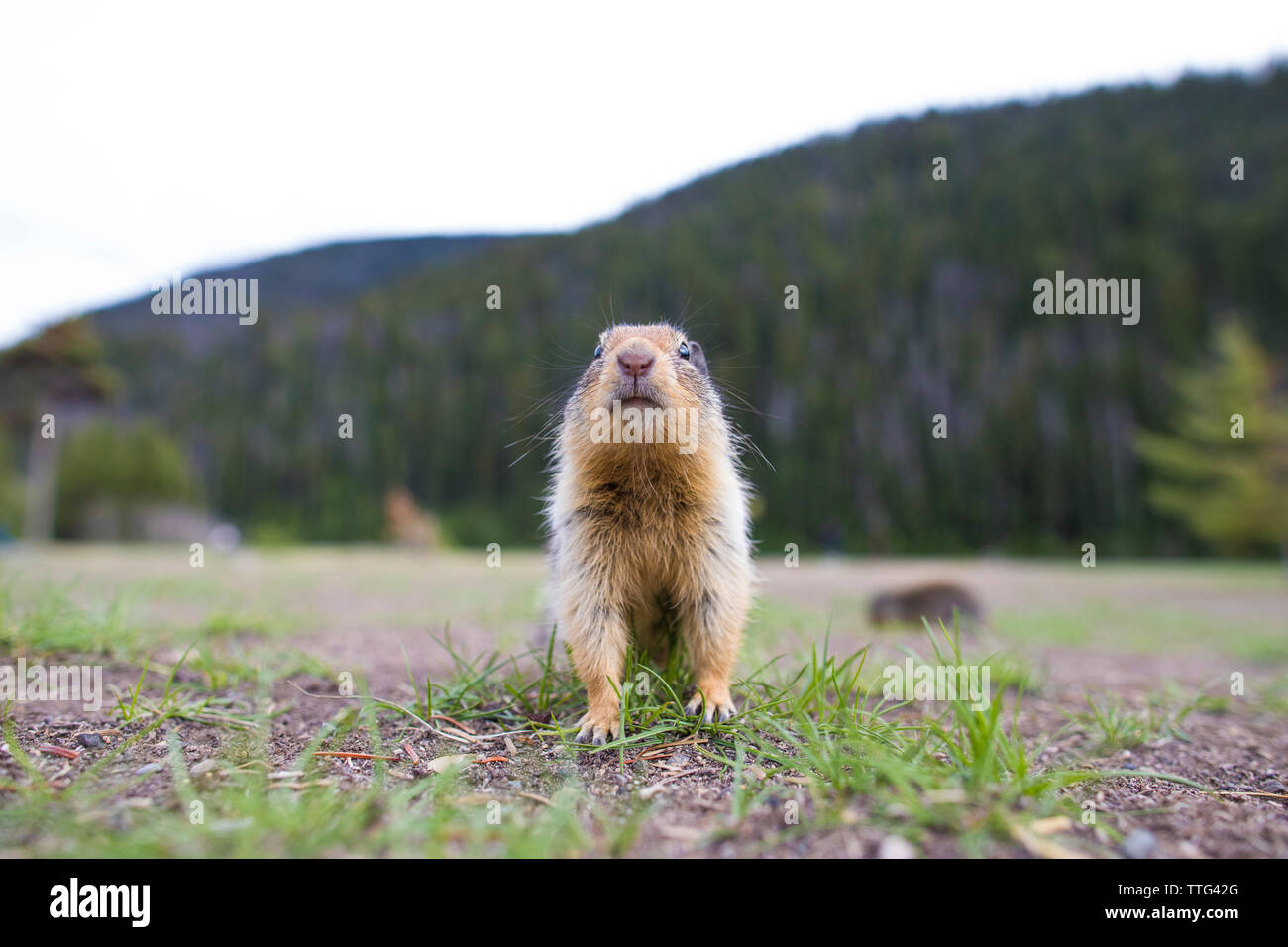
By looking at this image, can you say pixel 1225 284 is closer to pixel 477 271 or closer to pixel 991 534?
pixel 991 534

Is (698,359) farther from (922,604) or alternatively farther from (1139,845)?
(922,604)

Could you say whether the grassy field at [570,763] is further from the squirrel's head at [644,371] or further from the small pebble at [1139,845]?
the squirrel's head at [644,371]

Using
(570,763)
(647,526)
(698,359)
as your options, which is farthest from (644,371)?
(570,763)

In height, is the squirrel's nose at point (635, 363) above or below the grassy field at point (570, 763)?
above

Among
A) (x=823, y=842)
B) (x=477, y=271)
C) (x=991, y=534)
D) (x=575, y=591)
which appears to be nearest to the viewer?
(x=823, y=842)

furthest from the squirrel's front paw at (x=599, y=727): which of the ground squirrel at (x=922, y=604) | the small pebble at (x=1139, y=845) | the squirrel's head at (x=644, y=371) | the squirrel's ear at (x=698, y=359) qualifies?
the ground squirrel at (x=922, y=604)

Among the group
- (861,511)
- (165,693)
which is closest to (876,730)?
(165,693)

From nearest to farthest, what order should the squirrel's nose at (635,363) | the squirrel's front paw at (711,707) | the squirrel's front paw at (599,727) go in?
the squirrel's front paw at (599,727) < the squirrel's front paw at (711,707) < the squirrel's nose at (635,363)
